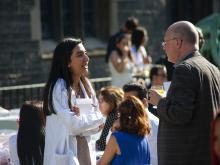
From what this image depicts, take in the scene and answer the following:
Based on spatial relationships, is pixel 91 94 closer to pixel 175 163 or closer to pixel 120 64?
pixel 175 163

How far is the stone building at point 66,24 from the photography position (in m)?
14.3

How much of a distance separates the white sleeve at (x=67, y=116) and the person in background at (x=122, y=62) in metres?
6.38

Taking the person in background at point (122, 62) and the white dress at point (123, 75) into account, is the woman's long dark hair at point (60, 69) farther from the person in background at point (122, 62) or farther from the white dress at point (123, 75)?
the white dress at point (123, 75)

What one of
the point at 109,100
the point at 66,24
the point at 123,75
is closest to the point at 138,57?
the point at 123,75

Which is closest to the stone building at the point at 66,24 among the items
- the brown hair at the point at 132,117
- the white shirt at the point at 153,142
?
the white shirt at the point at 153,142

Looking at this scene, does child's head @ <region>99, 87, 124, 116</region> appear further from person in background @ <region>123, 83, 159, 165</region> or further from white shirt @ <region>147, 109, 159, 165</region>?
white shirt @ <region>147, 109, 159, 165</region>

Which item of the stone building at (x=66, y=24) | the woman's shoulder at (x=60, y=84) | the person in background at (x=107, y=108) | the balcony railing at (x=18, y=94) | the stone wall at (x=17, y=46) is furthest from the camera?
the stone building at (x=66, y=24)

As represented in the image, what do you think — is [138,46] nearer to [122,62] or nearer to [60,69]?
[122,62]

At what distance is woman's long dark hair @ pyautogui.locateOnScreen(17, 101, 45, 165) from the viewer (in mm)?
→ 6398

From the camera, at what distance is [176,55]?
216 inches

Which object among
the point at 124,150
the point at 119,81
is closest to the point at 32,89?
the point at 119,81

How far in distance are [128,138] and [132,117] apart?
16cm

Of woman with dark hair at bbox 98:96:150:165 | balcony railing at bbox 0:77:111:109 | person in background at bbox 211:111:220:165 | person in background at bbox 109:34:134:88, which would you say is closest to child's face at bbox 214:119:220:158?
person in background at bbox 211:111:220:165

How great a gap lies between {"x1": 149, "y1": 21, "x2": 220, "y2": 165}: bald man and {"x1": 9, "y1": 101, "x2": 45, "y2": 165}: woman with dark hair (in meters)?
1.31
